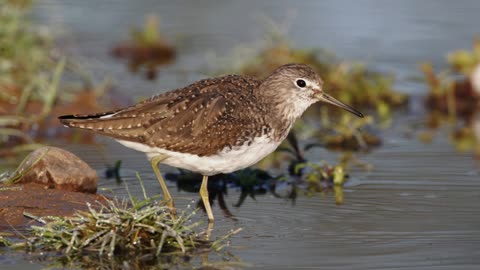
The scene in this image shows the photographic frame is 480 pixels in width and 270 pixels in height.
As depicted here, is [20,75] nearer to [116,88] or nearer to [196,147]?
[116,88]

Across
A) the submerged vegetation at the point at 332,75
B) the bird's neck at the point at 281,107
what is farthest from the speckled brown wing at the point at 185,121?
the submerged vegetation at the point at 332,75

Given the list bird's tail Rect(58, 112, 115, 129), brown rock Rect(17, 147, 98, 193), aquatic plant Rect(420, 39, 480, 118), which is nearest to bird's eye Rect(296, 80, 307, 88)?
bird's tail Rect(58, 112, 115, 129)

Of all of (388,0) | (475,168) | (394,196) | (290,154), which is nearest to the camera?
(394,196)

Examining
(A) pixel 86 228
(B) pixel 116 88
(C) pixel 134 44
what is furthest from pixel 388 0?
(A) pixel 86 228

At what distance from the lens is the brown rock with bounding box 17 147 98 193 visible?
30.0 feet

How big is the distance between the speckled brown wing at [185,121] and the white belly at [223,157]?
0.06 m

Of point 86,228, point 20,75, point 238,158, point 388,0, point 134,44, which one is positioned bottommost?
point 86,228

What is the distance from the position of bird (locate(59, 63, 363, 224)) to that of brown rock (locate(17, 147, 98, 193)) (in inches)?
18.9

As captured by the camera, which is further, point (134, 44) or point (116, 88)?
point (134, 44)

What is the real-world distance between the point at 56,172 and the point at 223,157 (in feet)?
5.16

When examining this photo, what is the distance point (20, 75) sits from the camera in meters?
12.6

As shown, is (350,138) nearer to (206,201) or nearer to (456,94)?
(456,94)

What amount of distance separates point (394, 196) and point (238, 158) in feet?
5.99

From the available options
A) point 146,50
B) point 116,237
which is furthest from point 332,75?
point 116,237
